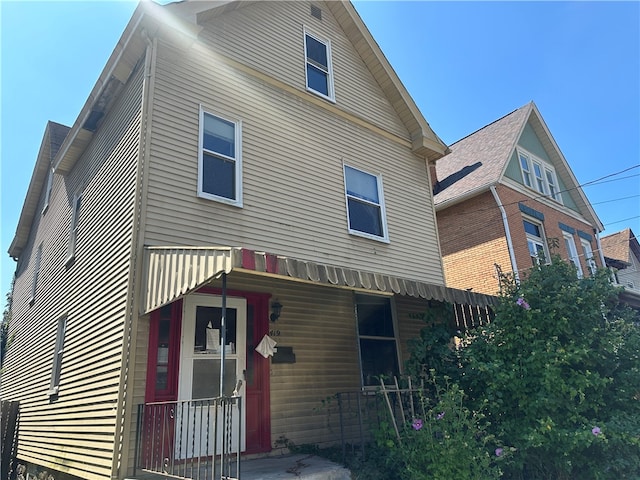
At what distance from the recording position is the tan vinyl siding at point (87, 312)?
557 centimetres

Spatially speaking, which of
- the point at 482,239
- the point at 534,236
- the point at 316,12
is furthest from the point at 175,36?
the point at 534,236

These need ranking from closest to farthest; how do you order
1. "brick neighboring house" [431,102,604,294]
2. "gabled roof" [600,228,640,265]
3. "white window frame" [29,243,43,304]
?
1. "white window frame" [29,243,43,304]
2. "brick neighboring house" [431,102,604,294]
3. "gabled roof" [600,228,640,265]

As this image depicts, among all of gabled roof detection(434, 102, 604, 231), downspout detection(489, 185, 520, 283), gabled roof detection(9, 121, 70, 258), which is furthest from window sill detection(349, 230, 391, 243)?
gabled roof detection(9, 121, 70, 258)

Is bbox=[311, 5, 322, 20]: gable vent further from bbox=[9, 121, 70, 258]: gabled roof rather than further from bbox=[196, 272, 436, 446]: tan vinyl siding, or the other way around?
bbox=[9, 121, 70, 258]: gabled roof

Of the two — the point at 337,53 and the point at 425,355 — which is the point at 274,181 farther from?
the point at 337,53

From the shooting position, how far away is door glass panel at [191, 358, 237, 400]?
18.9ft

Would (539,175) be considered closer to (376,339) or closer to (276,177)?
(376,339)

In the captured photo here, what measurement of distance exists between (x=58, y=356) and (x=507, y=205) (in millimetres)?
12058

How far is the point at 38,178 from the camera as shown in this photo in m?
12.8

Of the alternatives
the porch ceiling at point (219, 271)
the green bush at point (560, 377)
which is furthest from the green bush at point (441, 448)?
A: the porch ceiling at point (219, 271)

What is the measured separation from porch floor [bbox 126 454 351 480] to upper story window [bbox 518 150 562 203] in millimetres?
12559

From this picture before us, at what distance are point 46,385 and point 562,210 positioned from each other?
16.5 metres

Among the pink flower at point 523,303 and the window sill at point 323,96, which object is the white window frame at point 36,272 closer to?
the window sill at point 323,96

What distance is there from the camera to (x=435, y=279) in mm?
9422
